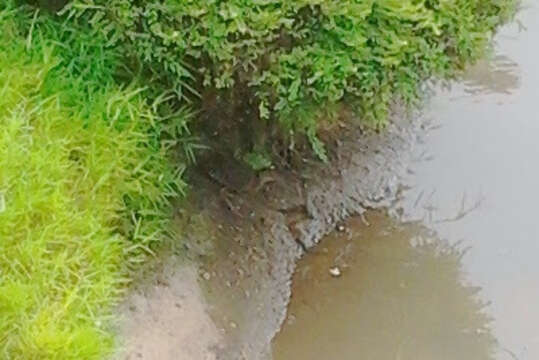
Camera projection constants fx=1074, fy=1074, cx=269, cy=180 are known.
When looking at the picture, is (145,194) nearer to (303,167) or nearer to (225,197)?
(225,197)

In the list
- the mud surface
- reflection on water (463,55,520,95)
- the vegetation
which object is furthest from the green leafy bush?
reflection on water (463,55,520,95)

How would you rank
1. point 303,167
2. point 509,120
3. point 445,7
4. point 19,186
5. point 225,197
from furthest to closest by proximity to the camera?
point 509,120, point 303,167, point 225,197, point 445,7, point 19,186

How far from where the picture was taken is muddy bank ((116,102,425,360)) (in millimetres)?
2963

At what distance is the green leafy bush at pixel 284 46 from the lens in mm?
2748

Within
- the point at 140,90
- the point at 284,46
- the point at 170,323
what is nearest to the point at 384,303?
the point at 170,323

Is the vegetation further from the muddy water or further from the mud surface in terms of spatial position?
the muddy water

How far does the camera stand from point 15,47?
9.55ft

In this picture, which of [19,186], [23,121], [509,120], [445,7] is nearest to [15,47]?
[23,121]

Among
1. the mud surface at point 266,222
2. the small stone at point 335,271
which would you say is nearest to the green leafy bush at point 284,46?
the mud surface at point 266,222

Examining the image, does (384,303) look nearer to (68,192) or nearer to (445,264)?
(445,264)

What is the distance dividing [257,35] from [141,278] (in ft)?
2.34

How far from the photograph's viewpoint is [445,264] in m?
3.34

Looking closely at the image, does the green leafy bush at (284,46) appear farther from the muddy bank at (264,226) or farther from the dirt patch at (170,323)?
the dirt patch at (170,323)

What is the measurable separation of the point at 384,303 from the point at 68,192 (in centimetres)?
104
